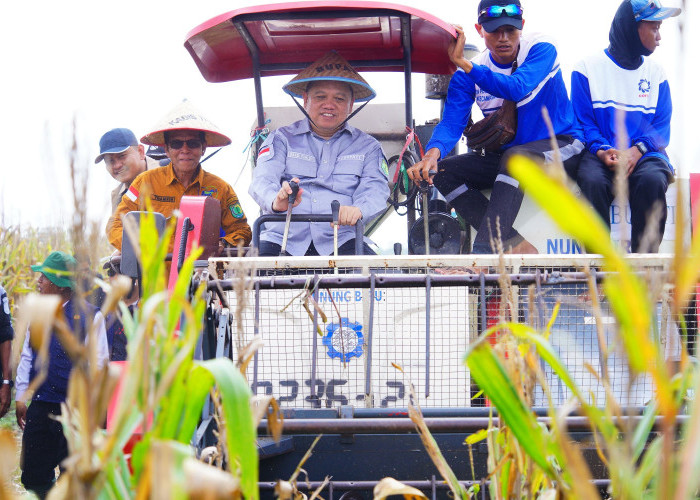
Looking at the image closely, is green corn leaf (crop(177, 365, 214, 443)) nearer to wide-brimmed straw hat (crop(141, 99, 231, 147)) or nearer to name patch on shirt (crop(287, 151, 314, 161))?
name patch on shirt (crop(287, 151, 314, 161))

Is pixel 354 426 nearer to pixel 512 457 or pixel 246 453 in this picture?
pixel 512 457

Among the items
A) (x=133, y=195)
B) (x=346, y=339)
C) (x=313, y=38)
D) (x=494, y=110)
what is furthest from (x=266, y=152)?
(x=346, y=339)

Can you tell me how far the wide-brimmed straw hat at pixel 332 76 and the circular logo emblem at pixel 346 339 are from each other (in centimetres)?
196

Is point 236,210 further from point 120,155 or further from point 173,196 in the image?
point 120,155

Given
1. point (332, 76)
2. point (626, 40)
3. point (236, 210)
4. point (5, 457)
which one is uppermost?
point (626, 40)

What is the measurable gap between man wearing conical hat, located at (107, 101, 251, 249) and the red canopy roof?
0.54 metres

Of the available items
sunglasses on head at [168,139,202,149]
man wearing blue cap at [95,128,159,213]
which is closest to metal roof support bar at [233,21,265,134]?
sunglasses on head at [168,139,202,149]

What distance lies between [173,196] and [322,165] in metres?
1.05

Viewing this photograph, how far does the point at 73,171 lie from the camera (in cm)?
91

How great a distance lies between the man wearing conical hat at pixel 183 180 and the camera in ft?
17.3

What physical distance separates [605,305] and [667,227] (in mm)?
1075

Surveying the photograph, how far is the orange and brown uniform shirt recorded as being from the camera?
525 cm

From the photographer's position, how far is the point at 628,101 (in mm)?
4918

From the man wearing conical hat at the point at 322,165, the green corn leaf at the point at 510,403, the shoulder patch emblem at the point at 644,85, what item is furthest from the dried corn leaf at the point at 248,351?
the shoulder patch emblem at the point at 644,85
